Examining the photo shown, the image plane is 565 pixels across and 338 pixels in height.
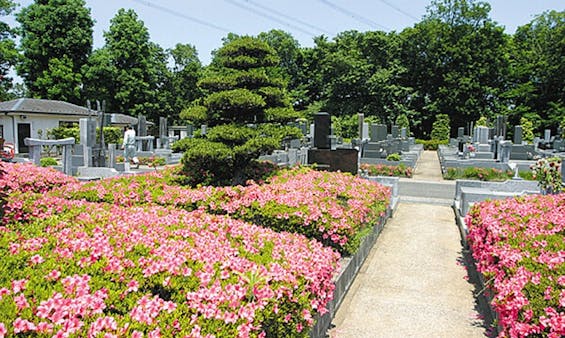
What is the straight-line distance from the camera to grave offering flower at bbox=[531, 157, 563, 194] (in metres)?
9.60

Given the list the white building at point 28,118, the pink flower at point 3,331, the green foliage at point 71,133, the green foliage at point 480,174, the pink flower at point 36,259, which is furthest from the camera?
the green foliage at point 71,133

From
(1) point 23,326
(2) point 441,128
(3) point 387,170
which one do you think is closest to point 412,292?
(1) point 23,326

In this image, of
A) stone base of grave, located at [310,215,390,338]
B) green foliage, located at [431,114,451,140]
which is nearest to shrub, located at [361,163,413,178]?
stone base of grave, located at [310,215,390,338]

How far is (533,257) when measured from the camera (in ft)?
14.9

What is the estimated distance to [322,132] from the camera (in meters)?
13.7

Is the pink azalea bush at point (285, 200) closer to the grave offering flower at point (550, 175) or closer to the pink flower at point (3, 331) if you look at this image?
the grave offering flower at point (550, 175)

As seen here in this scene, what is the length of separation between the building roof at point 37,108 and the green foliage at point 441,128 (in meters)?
32.4

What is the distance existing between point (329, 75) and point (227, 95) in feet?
129

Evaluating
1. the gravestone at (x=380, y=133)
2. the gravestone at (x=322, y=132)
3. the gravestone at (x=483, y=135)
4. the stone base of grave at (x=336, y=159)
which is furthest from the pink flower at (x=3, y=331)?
the gravestone at (x=483, y=135)

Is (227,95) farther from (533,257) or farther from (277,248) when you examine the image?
(533,257)

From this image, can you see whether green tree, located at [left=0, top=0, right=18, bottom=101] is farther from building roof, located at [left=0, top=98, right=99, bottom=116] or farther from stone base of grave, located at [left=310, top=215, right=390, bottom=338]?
stone base of grave, located at [left=310, top=215, right=390, bottom=338]

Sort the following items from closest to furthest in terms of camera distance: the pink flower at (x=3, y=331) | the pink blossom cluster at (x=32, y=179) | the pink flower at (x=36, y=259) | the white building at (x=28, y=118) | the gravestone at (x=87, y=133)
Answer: the pink flower at (x=3, y=331)
the pink flower at (x=36, y=259)
the pink blossom cluster at (x=32, y=179)
the gravestone at (x=87, y=133)
the white building at (x=28, y=118)

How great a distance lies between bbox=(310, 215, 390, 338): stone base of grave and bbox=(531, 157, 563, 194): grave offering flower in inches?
169

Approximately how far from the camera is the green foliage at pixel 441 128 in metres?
44.9
